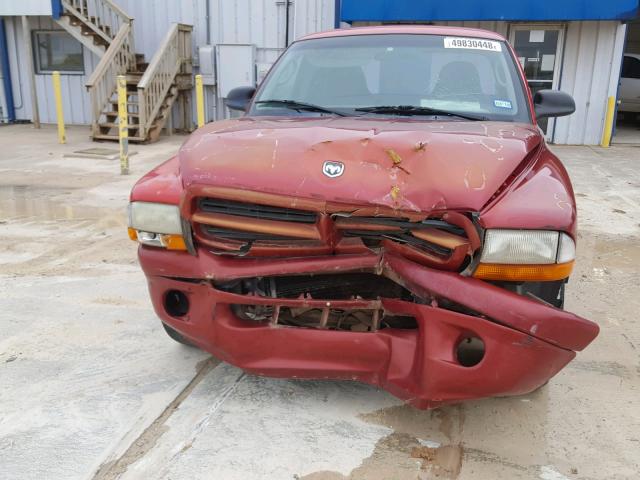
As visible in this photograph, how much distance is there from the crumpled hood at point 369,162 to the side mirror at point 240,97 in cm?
152

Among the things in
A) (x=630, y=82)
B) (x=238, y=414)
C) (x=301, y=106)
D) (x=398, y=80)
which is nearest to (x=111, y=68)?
(x=301, y=106)

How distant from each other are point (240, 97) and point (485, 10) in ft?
28.3

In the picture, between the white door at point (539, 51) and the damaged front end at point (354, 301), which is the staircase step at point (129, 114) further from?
the damaged front end at point (354, 301)

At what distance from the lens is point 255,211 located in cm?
251

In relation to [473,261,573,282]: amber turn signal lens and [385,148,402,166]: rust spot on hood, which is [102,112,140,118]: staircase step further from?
[473,261,573,282]: amber turn signal lens

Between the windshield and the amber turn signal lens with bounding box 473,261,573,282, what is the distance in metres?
1.18

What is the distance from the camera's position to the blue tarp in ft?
36.0

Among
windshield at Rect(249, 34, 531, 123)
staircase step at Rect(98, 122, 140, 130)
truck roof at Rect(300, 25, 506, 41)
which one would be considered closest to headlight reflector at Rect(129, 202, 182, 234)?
windshield at Rect(249, 34, 531, 123)

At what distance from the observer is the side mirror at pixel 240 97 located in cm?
419

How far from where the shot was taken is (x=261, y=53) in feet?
44.7

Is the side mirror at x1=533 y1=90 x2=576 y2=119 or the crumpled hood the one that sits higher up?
the side mirror at x1=533 y1=90 x2=576 y2=119

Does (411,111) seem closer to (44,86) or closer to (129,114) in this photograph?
(129,114)

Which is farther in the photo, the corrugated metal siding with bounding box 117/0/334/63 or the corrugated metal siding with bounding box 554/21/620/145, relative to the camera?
the corrugated metal siding with bounding box 117/0/334/63

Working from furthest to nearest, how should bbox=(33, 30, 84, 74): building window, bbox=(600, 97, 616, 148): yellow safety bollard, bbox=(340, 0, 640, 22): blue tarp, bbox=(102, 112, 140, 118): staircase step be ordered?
bbox=(33, 30, 84, 74): building window < bbox=(600, 97, 616, 148): yellow safety bollard < bbox=(102, 112, 140, 118): staircase step < bbox=(340, 0, 640, 22): blue tarp
